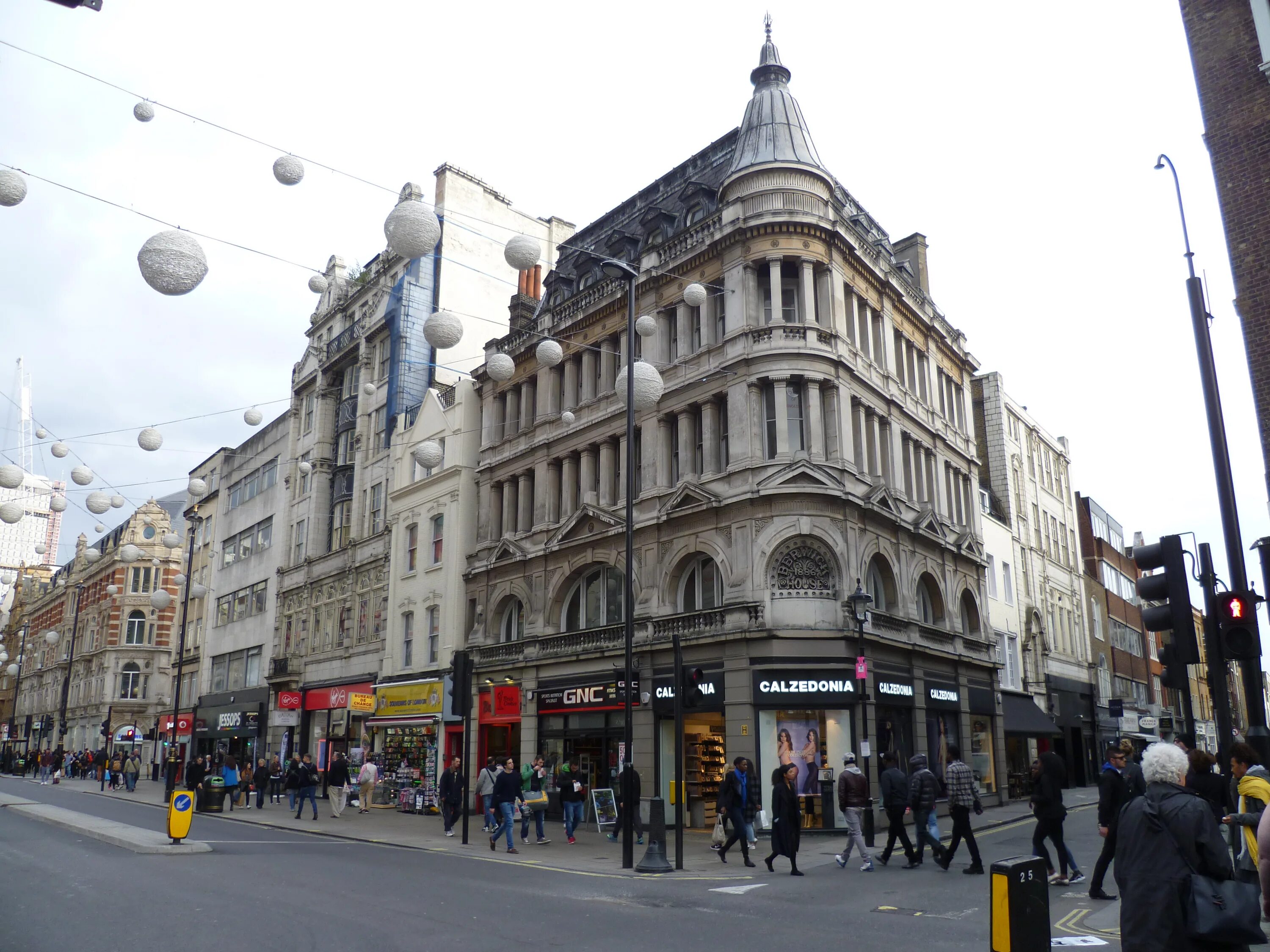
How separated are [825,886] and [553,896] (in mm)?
3992

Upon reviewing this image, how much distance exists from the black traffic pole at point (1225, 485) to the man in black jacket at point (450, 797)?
53.6ft

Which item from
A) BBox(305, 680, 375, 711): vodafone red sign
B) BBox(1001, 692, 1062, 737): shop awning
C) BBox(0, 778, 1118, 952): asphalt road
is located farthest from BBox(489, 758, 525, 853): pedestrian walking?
BBox(1001, 692, 1062, 737): shop awning

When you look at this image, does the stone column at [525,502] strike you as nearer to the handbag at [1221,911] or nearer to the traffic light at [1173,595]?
the traffic light at [1173,595]

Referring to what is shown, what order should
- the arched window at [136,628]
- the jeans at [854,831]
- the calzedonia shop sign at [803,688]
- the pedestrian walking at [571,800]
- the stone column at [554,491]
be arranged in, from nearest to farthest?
1. the jeans at [854,831]
2. the pedestrian walking at [571,800]
3. the calzedonia shop sign at [803,688]
4. the stone column at [554,491]
5. the arched window at [136,628]

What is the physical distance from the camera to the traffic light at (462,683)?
19.5m

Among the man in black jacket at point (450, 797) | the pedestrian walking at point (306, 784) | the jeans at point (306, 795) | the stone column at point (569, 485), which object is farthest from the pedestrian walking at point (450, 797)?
the stone column at point (569, 485)

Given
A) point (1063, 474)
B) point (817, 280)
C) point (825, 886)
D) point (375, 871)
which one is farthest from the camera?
point (1063, 474)

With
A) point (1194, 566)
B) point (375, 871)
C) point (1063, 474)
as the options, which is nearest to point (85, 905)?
point (375, 871)

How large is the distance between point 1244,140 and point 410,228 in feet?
41.7

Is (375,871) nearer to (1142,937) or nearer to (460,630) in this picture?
(1142,937)

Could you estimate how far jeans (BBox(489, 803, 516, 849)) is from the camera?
18.7 metres

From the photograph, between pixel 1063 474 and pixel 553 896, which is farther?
pixel 1063 474

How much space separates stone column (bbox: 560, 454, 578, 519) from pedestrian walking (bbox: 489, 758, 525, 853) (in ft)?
37.8

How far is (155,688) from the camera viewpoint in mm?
70500
